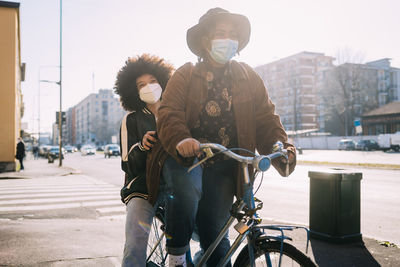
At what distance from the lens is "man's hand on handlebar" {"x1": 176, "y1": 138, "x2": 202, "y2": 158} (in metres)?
1.89

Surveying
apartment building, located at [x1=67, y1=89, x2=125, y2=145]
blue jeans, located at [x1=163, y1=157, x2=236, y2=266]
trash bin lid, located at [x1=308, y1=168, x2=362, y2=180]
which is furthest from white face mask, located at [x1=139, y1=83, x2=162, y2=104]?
apartment building, located at [x1=67, y1=89, x2=125, y2=145]

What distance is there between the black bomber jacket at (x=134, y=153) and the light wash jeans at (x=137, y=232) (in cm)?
7

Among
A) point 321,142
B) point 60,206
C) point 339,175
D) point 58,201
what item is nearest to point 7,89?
point 58,201

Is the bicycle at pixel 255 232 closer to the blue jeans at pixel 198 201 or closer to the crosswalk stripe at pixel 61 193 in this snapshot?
the blue jeans at pixel 198 201

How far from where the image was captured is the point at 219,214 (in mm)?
2340

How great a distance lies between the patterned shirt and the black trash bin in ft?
9.05

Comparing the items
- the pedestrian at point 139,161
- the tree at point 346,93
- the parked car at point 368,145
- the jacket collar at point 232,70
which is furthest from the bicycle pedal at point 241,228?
the tree at point 346,93

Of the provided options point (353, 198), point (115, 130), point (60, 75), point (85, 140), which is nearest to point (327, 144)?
point (60, 75)

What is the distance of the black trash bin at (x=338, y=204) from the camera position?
179 inches

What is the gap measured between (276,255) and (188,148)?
76 cm

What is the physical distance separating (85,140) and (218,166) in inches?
6069

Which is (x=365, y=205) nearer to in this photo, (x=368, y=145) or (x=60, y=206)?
(x=60, y=206)

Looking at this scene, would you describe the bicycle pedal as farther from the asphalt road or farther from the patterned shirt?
the asphalt road

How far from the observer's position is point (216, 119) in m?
2.30
